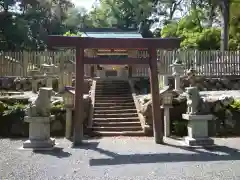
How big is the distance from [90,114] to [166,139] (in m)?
3.22

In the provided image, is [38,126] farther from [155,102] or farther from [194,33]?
[194,33]

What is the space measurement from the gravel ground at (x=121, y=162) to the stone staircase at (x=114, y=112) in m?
1.72

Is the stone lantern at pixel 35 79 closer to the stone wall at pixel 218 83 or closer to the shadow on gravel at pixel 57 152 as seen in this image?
the shadow on gravel at pixel 57 152

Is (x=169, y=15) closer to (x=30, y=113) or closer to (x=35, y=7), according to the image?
(x=35, y=7)

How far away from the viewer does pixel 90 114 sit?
12828mm

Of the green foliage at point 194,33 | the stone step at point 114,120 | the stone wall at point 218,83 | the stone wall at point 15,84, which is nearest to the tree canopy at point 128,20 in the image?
the green foliage at point 194,33

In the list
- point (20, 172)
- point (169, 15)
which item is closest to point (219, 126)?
point (20, 172)

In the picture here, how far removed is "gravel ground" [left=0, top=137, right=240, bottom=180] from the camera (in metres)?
6.31

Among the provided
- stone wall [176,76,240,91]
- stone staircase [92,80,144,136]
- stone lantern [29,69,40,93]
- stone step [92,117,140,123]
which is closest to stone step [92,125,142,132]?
stone staircase [92,80,144,136]

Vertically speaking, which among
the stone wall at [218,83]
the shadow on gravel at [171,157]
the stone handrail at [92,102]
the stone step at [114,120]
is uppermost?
the stone wall at [218,83]

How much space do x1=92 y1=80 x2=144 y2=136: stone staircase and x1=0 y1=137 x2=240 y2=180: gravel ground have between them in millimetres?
1717

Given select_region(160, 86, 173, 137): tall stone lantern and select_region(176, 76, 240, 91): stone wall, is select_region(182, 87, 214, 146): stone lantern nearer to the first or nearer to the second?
select_region(160, 86, 173, 137): tall stone lantern

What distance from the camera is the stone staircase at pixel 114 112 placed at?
11953mm

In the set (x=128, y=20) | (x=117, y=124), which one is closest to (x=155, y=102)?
(x=117, y=124)
